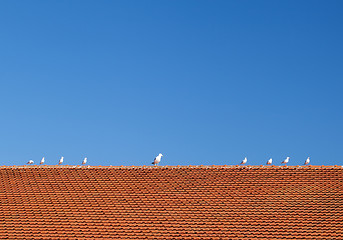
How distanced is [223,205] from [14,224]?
9.44 m

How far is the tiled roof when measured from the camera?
880 inches

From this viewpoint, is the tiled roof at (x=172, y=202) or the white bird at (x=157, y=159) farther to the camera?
the white bird at (x=157, y=159)

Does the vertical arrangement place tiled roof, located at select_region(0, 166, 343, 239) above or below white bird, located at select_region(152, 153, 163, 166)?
below

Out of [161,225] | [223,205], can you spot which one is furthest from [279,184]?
[161,225]

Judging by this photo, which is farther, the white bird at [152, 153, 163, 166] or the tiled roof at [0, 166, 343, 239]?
the white bird at [152, 153, 163, 166]

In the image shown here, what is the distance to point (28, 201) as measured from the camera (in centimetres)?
2559

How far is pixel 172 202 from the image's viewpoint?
24781mm

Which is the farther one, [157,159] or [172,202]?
[157,159]

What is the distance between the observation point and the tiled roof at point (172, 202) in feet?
73.3

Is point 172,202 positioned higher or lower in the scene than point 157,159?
lower

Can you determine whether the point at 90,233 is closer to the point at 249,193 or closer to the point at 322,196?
the point at 249,193

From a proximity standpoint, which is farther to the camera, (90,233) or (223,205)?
(223,205)

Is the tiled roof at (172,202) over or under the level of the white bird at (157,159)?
under

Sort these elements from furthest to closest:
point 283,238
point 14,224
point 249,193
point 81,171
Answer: point 81,171, point 249,193, point 14,224, point 283,238
